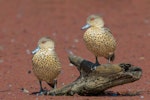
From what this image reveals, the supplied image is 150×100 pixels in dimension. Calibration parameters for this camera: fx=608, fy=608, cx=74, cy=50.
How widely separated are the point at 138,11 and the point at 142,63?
8.87m

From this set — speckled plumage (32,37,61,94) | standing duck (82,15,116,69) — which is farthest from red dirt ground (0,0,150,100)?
standing duck (82,15,116,69)

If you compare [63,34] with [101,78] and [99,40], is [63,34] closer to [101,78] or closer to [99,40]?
[99,40]

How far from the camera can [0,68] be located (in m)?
12.7

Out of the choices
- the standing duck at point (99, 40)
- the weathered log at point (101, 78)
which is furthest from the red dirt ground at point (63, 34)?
the standing duck at point (99, 40)

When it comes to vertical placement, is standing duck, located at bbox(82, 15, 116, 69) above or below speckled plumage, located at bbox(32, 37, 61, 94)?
above

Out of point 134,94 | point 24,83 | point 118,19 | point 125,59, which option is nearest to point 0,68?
point 24,83

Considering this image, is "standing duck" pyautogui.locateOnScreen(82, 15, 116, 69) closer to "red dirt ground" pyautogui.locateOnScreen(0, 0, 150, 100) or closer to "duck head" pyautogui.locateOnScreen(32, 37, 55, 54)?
"duck head" pyautogui.locateOnScreen(32, 37, 55, 54)

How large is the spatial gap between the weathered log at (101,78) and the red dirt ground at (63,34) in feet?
0.56

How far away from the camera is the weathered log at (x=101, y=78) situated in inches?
361

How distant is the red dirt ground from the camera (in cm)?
1099

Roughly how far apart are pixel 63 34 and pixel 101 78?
8710 millimetres

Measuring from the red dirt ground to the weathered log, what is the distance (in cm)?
17

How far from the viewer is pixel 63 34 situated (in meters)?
17.9

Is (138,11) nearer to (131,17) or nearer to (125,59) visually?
(131,17)
